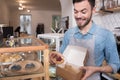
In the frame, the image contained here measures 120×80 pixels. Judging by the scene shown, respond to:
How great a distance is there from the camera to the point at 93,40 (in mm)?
1149

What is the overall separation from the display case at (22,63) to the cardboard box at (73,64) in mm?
91

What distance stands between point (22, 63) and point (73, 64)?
294mm

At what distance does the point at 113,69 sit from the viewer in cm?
108

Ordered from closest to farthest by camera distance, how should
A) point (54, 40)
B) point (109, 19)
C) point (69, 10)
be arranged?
point (54, 40) → point (109, 19) → point (69, 10)

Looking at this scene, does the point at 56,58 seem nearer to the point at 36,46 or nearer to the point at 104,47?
the point at 36,46

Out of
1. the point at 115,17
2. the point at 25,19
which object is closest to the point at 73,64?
the point at 115,17

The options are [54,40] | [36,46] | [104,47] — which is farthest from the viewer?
[54,40]

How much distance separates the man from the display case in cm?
26

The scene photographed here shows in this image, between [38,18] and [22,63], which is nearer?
[22,63]

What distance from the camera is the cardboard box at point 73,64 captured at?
94 centimetres

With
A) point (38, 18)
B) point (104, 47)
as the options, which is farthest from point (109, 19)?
point (38, 18)

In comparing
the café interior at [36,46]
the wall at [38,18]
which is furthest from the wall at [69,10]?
the wall at [38,18]

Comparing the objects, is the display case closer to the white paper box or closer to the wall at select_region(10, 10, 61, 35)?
the white paper box

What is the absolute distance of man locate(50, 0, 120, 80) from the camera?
1.07 m
